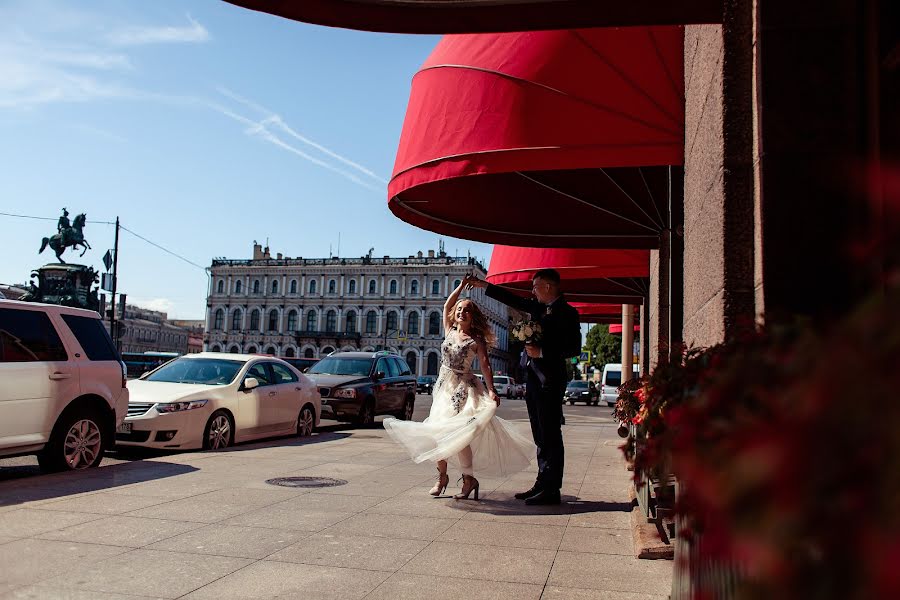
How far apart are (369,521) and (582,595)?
7.19 feet

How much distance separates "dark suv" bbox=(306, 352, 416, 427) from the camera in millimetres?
16422

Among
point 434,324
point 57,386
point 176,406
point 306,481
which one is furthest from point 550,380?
point 434,324

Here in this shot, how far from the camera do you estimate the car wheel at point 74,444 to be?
8430 millimetres

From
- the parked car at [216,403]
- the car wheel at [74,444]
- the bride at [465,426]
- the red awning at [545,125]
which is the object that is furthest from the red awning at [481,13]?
the parked car at [216,403]

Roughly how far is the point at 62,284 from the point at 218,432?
103 feet

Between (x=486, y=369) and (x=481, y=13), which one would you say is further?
(x=486, y=369)

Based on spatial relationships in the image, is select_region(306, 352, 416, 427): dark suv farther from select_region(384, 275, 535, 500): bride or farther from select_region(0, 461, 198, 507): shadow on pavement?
select_region(384, 275, 535, 500): bride

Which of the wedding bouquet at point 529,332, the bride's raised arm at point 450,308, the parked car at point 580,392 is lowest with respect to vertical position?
the parked car at point 580,392

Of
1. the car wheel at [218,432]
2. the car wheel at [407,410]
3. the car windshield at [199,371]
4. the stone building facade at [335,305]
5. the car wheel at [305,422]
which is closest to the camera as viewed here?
the car wheel at [218,432]

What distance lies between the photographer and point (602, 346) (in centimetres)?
9831

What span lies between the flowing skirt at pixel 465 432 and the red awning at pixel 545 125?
2313mm

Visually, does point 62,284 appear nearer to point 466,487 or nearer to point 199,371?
point 199,371

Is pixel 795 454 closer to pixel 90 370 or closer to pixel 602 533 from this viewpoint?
pixel 602 533

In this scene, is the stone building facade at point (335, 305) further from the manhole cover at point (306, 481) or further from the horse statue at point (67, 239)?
the manhole cover at point (306, 481)
